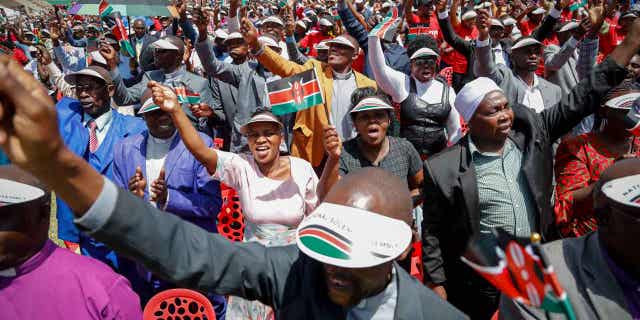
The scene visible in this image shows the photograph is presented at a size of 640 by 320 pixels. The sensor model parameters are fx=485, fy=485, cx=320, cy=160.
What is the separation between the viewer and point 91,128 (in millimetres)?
4004

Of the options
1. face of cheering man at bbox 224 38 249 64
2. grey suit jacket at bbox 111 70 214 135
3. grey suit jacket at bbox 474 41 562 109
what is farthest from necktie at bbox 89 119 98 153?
grey suit jacket at bbox 474 41 562 109

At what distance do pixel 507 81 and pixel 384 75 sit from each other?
1161 mm

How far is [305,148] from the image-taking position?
185 inches

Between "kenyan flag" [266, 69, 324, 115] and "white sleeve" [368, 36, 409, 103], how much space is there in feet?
2.81

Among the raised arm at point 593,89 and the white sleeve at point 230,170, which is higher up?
the raised arm at point 593,89

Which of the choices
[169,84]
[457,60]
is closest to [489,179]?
[169,84]

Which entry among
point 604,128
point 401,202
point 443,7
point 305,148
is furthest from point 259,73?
point 401,202

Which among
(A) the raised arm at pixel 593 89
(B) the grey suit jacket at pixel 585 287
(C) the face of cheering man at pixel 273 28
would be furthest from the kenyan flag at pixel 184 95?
(C) the face of cheering man at pixel 273 28

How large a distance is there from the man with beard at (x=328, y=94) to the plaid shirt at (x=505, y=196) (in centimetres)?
194

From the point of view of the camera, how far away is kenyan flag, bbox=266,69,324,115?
3682 millimetres

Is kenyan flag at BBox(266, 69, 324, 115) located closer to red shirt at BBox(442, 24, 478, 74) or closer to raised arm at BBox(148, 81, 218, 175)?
raised arm at BBox(148, 81, 218, 175)

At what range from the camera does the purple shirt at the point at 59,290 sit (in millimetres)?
1930

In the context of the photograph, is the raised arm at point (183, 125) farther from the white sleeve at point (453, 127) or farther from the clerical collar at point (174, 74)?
the clerical collar at point (174, 74)

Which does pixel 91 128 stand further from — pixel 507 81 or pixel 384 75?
pixel 507 81
